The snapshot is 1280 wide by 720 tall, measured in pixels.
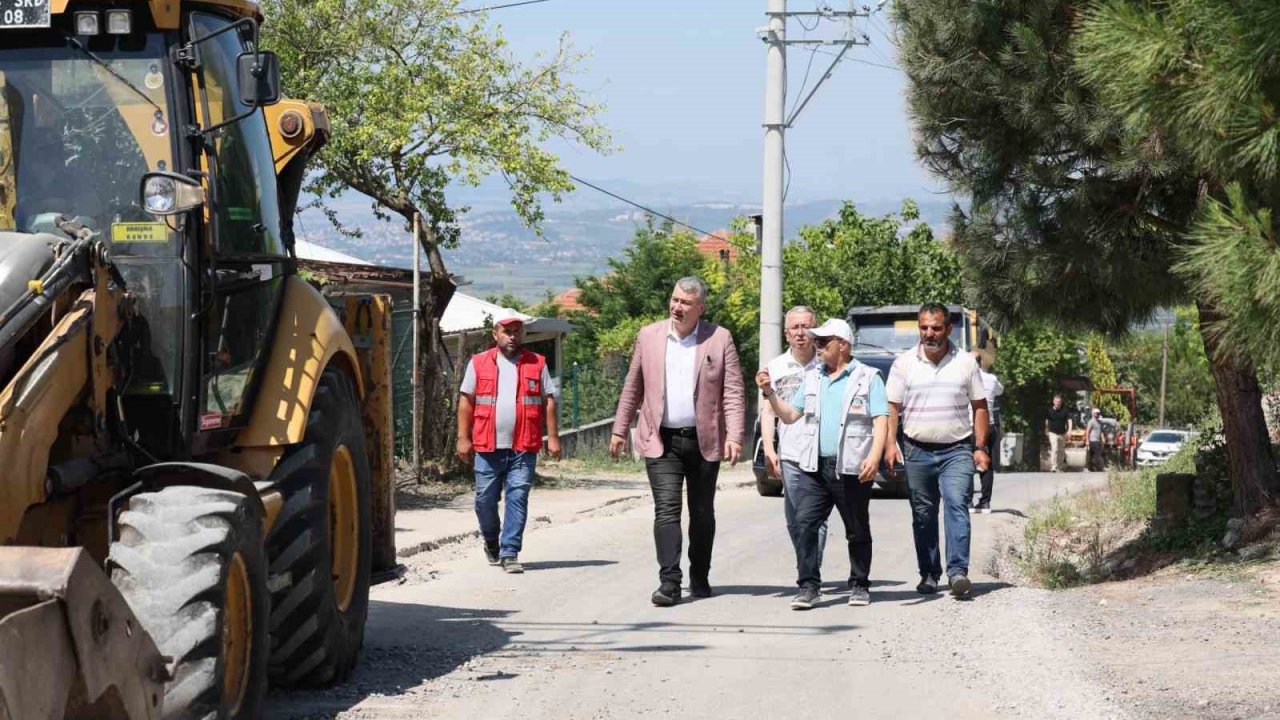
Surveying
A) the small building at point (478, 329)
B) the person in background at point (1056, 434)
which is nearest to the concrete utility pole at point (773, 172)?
the small building at point (478, 329)

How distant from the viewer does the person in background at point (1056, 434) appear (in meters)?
52.1

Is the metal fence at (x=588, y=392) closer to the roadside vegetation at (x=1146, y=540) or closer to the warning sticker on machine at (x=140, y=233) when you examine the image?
the roadside vegetation at (x=1146, y=540)

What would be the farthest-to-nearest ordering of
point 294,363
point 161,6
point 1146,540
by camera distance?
point 1146,540 → point 294,363 → point 161,6

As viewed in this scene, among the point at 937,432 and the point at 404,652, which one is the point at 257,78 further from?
the point at 937,432

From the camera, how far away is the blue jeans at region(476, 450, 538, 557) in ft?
41.6

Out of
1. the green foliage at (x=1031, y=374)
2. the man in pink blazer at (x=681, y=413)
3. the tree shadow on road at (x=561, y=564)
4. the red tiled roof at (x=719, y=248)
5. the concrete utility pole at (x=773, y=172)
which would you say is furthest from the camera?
the red tiled roof at (x=719, y=248)

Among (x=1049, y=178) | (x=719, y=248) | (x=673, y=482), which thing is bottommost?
(x=673, y=482)

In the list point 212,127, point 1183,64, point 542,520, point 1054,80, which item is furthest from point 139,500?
point 542,520

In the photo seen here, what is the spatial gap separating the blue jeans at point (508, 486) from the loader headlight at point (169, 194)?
19.9 feet

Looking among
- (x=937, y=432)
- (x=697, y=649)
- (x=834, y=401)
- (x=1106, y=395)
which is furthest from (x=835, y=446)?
A: (x=1106, y=395)

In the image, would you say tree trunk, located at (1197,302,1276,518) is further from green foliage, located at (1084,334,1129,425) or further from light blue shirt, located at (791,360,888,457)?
green foliage, located at (1084,334,1129,425)

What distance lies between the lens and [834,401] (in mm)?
11086

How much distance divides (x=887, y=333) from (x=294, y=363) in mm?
21306

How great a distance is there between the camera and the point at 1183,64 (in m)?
7.35
